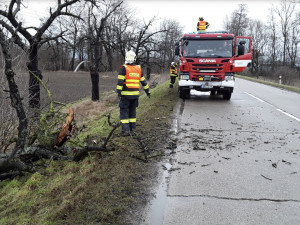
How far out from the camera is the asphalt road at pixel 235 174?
10.9 feet

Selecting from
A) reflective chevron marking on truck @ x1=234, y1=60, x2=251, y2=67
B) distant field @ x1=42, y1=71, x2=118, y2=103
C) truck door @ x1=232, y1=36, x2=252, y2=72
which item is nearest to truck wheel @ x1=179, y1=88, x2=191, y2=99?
truck door @ x1=232, y1=36, x2=252, y2=72

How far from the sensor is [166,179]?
4.26 m

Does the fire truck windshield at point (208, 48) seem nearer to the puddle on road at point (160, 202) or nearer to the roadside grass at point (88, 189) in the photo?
the roadside grass at point (88, 189)

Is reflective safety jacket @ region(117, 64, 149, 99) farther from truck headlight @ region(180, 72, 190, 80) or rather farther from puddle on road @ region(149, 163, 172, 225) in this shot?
truck headlight @ region(180, 72, 190, 80)

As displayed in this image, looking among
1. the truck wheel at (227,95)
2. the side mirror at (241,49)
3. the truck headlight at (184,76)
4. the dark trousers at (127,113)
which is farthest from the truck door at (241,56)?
the dark trousers at (127,113)

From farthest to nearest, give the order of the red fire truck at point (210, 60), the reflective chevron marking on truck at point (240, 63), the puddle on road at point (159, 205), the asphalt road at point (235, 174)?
the reflective chevron marking on truck at point (240, 63) < the red fire truck at point (210, 60) < the asphalt road at point (235, 174) < the puddle on road at point (159, 205)

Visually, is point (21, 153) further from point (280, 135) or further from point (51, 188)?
point (280, 135)

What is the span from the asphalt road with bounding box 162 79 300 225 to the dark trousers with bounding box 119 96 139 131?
3.92 ft

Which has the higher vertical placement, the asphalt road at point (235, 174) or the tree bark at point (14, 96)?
the tree bark at point (14, 96)

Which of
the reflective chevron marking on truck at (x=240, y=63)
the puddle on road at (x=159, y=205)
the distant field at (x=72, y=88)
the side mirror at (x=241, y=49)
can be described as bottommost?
the puddle on road at (x=159, y=205)

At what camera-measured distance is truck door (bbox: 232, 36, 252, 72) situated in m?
11.9

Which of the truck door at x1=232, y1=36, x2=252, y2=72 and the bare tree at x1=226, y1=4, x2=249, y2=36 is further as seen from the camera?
the bare tree at x1=226, y1=4, x2=249, y2=36

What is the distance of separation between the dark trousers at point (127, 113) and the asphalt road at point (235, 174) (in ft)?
3.92

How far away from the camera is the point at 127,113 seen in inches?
260
